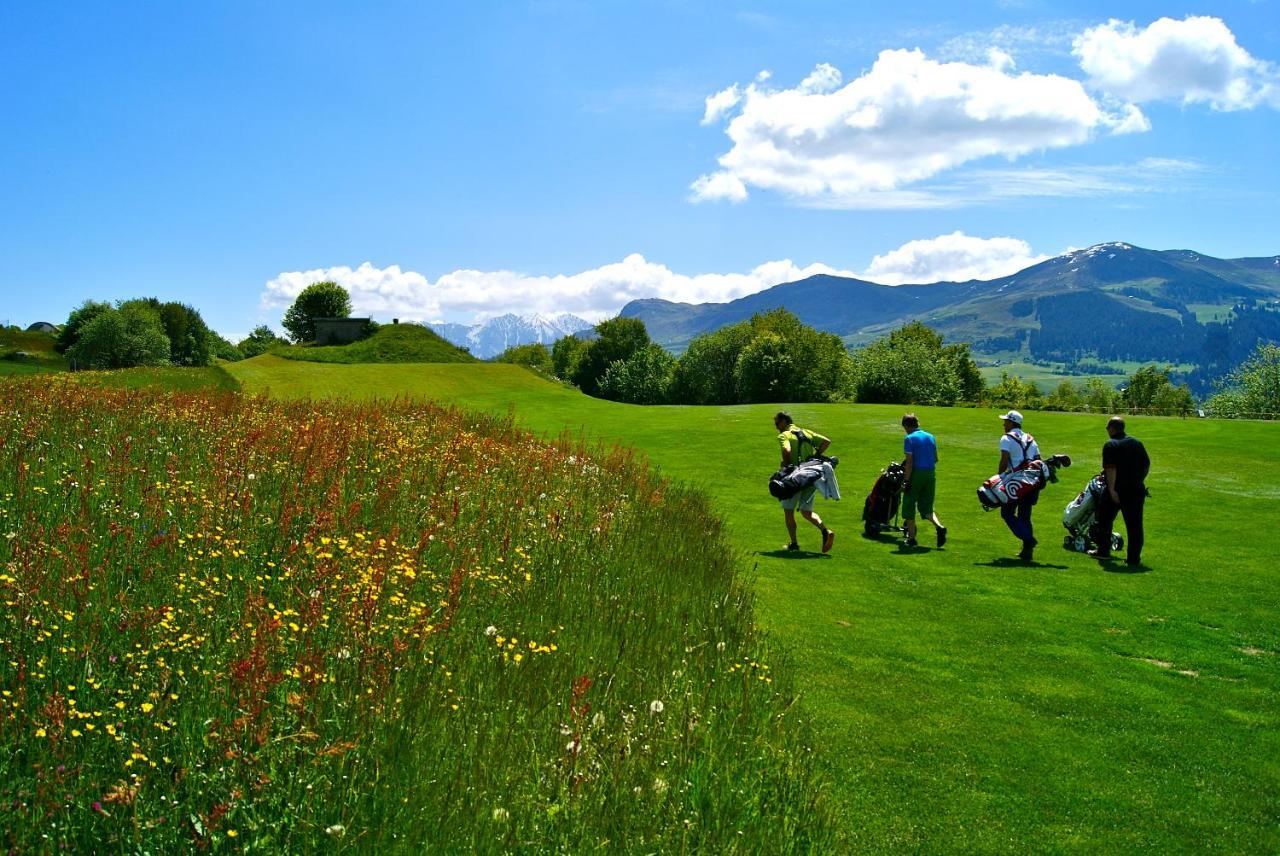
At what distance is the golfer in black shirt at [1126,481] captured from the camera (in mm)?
15062

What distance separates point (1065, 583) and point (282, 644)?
12215 mm

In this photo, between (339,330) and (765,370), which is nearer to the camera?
(765,370)

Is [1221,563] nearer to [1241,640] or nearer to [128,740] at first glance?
[1241,640]

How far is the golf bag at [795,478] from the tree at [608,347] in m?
137

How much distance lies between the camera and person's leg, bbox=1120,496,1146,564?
15000 millimetres

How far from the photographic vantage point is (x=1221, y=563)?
15125 millimetres

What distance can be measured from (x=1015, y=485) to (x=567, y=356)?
167357 mm

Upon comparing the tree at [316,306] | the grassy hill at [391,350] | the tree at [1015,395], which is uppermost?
the tree at [316,306]

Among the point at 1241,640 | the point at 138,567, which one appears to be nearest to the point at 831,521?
the point at 1241,640

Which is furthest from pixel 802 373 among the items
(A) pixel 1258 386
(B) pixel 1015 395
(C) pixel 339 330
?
(A) pixel 1258 386

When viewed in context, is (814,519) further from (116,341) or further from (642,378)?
(642,378)

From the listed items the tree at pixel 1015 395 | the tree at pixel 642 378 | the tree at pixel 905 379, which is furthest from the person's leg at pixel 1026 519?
the tree at pixel 642 378

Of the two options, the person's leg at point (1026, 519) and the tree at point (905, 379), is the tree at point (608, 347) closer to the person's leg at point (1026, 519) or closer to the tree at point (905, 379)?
the tree at point (905, 379)

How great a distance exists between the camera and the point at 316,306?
154375 millimetres
